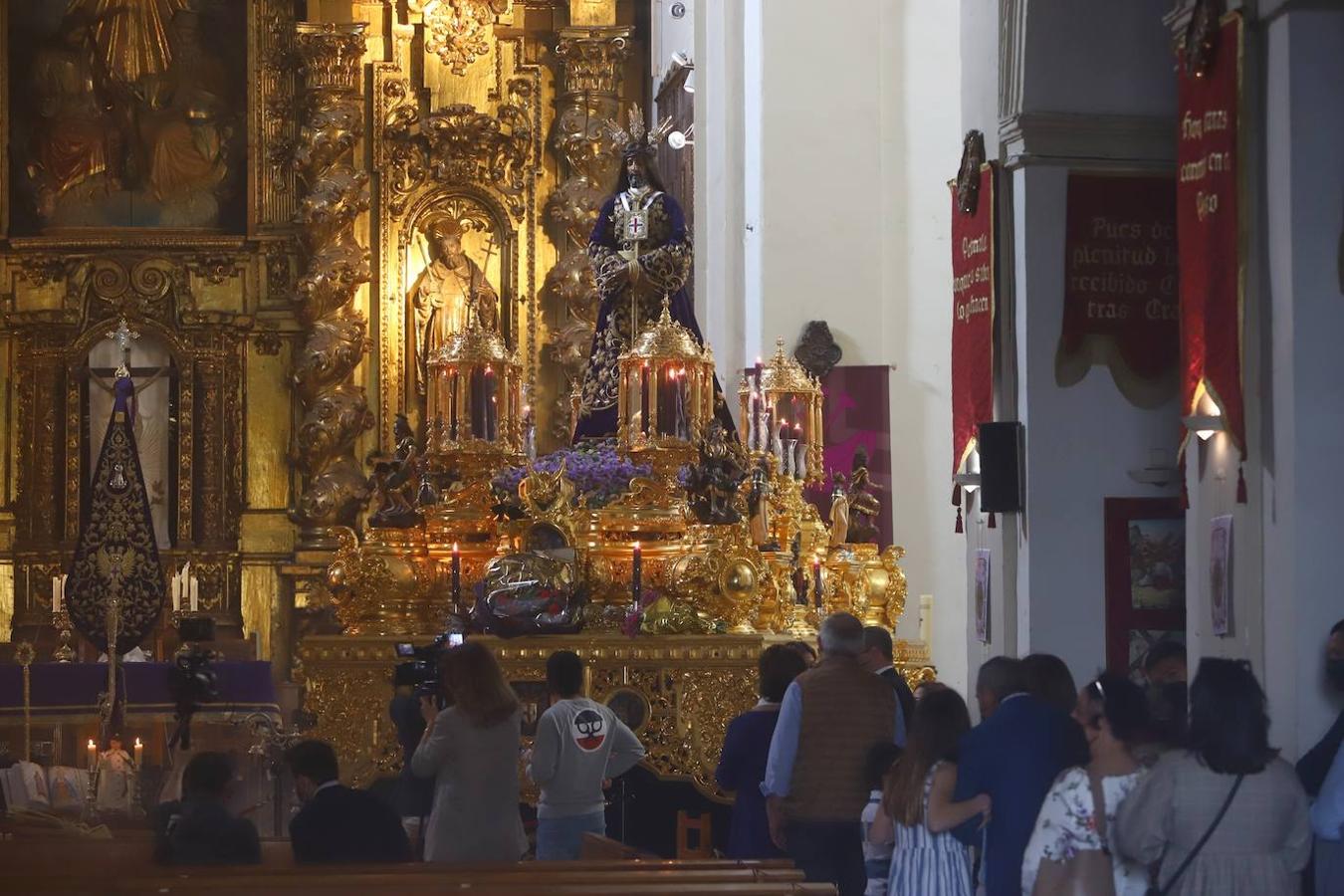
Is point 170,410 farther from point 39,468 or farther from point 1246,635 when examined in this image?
point 1246,635

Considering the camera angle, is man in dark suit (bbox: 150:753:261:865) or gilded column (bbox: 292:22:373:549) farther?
gilded column (bbox: 292:22:373:549)

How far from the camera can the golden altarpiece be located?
2378cm

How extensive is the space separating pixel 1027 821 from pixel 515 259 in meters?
17.4

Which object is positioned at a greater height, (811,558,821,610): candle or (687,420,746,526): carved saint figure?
(687,420,746,526): carved saint figure

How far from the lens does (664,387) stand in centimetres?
1600

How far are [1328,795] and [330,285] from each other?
16938 millimetres

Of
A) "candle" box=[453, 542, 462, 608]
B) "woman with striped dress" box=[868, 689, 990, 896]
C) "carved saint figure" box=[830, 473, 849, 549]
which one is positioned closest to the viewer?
"woman with striped dress" box=[868, 689, 990, 896]

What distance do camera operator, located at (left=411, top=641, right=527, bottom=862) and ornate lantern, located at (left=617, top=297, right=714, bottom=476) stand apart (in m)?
7.10

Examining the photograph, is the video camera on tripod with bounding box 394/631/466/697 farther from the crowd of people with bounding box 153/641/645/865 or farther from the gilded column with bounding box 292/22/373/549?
the gilded column with bounding box 292/22/373/549

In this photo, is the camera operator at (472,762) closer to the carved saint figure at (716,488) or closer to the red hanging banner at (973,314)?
the red hanging banner at (973,314)

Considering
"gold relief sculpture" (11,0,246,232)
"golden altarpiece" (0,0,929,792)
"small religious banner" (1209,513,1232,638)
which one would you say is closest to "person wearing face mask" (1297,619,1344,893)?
"small religious banner" (1209,513,1232,638)

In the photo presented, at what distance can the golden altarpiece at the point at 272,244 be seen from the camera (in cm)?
2378

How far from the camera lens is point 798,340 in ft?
68.1

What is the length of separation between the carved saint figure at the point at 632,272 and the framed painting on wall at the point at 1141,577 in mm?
4818
